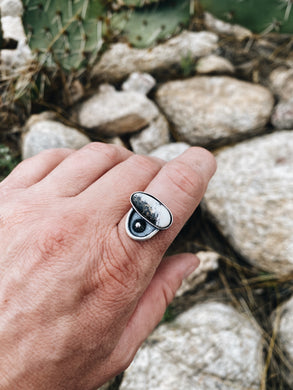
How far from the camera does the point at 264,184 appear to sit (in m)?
1.96

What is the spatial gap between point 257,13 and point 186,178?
61.9 inches

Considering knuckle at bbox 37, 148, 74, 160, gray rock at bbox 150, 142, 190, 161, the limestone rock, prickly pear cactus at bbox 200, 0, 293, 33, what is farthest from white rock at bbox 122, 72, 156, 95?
the limestone rock

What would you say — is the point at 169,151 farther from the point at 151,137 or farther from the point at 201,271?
the point at 201,271

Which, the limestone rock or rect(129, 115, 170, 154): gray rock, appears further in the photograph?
rect(129, 115, 170, 154): gray rock

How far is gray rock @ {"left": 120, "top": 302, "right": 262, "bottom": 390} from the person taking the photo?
1.59m

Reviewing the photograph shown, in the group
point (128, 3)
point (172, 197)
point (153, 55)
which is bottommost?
point (172, 197)

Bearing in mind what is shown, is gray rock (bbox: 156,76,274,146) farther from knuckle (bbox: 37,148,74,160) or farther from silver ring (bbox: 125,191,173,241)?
silver ring (bbox: 125,191,173,241)

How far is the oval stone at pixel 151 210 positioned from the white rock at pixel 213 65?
67.7 inches

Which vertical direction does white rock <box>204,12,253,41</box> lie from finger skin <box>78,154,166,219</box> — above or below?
above

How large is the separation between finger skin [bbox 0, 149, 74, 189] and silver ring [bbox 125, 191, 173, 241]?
0.66 meters

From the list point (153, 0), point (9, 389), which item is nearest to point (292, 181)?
point (153, 0)

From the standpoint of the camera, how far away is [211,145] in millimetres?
2301

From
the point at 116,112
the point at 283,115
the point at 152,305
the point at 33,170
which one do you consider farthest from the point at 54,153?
the point at 283,115

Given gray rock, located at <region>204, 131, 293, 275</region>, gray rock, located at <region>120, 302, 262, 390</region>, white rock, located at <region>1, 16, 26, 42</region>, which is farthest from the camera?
white rock, located at <region>1, 16, 26, 42</region>
